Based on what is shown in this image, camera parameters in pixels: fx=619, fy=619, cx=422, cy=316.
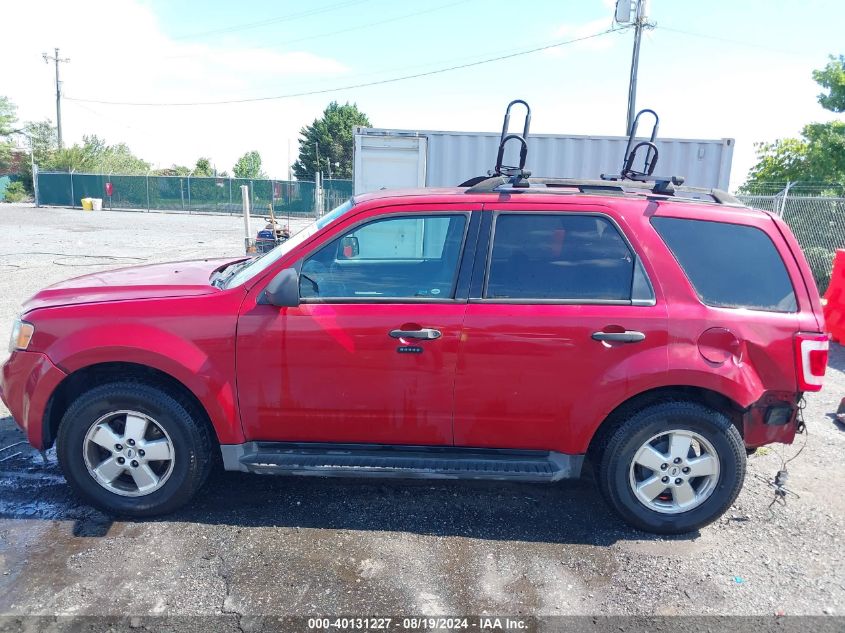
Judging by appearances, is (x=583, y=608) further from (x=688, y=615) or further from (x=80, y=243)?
(x=80, y=243)

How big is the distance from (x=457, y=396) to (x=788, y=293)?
76.6 inches

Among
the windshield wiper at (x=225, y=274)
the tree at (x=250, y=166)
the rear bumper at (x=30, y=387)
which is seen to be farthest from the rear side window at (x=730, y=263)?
the tree at (x=250, y=166)

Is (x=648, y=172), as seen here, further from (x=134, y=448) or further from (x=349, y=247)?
(x=134, y=448)

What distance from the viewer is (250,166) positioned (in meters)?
98.3

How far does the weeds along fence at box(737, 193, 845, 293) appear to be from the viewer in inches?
456

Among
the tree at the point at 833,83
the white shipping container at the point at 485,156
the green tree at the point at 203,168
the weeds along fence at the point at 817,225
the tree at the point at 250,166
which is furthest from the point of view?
the tree at the point at 250,166

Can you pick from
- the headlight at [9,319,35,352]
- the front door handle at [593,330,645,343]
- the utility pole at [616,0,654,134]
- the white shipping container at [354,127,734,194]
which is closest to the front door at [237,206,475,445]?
the front door handle at [593,330,645,343]

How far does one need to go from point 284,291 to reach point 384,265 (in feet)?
2.14

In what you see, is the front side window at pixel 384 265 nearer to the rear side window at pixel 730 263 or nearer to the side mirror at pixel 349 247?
the side mirror at pixel 349 247

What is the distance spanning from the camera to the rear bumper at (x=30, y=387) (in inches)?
135

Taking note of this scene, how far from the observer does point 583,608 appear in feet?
9.61

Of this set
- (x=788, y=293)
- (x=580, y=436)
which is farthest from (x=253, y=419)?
(x=788, y=293)

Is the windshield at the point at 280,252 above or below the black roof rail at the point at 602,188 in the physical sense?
below

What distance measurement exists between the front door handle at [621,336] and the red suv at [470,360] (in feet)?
0.04
